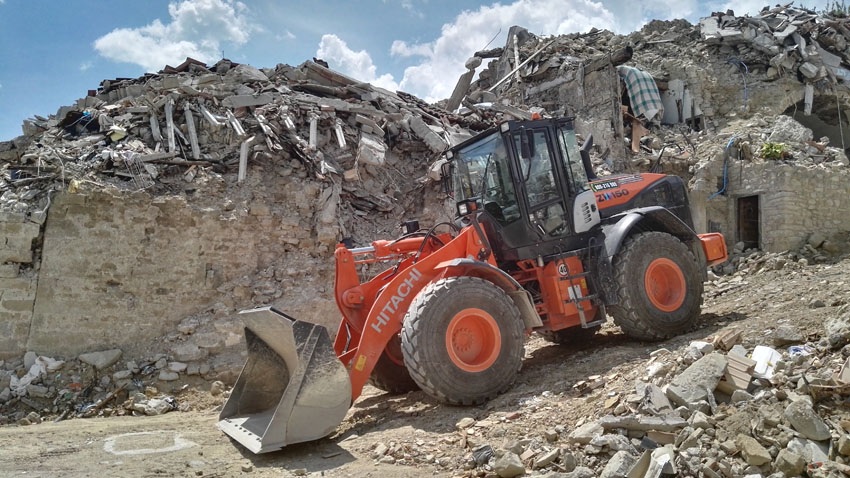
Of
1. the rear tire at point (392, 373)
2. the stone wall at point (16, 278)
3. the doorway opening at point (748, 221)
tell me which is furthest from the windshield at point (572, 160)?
the stone wall at point (16, 278)

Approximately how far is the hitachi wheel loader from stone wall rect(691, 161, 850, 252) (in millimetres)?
4259

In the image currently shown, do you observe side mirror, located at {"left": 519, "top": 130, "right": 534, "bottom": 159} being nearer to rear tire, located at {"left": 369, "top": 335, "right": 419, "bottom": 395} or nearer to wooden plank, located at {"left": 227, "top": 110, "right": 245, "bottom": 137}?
rear tire, located at {"left": 369, "top": 335, "right": 419, "bottom": 395}

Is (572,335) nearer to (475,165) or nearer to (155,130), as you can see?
(475,165)

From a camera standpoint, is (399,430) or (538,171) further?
(538,171)

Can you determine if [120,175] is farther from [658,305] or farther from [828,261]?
[828,261]

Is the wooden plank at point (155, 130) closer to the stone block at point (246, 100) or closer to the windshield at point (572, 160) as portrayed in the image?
the stone block at point (246, 100)

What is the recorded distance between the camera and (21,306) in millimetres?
7715

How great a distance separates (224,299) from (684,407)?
6577mm

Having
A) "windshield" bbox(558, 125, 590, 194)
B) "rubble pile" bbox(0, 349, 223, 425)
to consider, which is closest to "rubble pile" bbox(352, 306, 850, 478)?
"windshield" bbox(558, 125, 590, 194)

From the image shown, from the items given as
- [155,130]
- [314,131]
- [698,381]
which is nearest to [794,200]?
[698,381]

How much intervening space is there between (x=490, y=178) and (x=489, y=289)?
140 centimetres

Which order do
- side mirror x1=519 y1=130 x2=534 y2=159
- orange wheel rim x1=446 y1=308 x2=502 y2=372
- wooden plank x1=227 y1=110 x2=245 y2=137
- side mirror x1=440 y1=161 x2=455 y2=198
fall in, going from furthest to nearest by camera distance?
1. wooden plank x1=227 y1=110 x2=245 y2=137
2. side mirror x1=440 y1=161 x2=455 y2=198
3. side mirror x1=519 y1=130 x2=534 y2=159
4. orange wheel rim x1=446 y1=308 x2=502 y2=372

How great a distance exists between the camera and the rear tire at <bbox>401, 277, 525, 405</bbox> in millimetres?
4578

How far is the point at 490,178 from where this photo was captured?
5906mm
